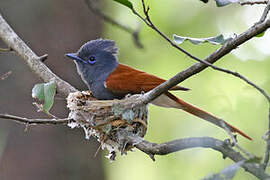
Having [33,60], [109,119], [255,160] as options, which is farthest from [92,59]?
[255,160]

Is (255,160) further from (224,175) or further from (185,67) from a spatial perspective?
(185,67)

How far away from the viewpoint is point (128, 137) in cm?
345

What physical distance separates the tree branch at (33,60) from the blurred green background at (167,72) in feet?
5.55

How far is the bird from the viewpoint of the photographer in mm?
4176

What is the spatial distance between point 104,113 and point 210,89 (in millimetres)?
5167

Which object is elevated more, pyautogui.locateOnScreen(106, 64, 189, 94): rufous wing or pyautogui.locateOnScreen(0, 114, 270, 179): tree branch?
pyautogui.locateOnScreen(0, 114, 270, 179): tree branch

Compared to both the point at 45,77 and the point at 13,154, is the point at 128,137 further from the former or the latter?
the point at 13,154

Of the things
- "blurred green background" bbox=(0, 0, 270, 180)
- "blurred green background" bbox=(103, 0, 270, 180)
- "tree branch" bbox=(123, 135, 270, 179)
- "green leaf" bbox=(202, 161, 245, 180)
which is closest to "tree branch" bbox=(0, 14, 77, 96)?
"tree branch" bbox=(123, 135, 270, 179)

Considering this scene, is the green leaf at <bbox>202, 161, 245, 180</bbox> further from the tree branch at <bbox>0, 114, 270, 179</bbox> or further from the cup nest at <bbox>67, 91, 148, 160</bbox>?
the cup nest at <bbox>67, 91, 148, 160</bbox>

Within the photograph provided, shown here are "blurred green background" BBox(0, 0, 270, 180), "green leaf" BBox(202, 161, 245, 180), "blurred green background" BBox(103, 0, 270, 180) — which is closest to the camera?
"green leaf" BBox(202, 161, 245, 180)

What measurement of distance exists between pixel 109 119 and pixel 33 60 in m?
0.85

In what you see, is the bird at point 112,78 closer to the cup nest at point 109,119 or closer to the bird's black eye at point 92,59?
the bird's black eye at point 92,59

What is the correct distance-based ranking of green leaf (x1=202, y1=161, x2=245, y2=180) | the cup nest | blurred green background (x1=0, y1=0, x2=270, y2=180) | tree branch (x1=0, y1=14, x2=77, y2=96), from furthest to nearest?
blurred green background (x1=0, y1=0, x2=270, y2=180) < tree branch (x1=0, y1=14, x2=77, y2=96) < the cup nest < green leaf (x1=202, y1=161, x2=245, y2=180)

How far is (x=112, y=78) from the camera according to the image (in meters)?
4.34
